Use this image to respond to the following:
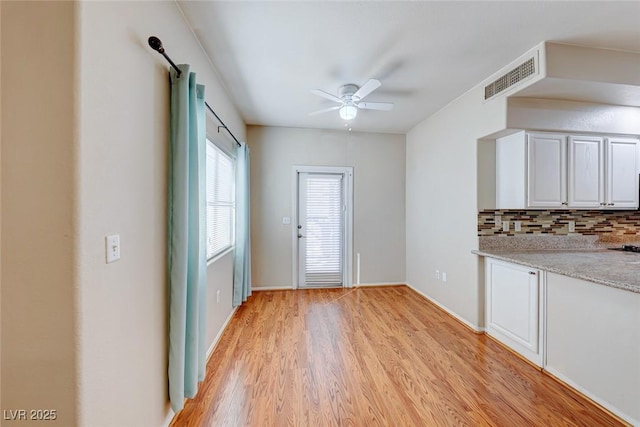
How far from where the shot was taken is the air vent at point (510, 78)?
7.35ft

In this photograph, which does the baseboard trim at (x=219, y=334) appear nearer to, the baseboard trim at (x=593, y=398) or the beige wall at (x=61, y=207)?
the beige wall at (x=61, y=207)

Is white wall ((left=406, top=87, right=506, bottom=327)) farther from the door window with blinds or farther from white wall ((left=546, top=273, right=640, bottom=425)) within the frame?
the door window with blinds

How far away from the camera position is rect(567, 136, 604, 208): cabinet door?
2785 millimetres

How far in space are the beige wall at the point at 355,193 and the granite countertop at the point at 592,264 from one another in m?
1.89

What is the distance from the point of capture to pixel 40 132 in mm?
947

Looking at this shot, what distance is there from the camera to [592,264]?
2.22m

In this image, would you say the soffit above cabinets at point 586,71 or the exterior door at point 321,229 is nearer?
the soffit above cabinets at point 586,71

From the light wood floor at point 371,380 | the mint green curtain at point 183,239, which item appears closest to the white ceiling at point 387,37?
the mint green curtain at point 183,239

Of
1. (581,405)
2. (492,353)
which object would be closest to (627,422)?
(581,405)

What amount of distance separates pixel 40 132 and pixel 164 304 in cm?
105

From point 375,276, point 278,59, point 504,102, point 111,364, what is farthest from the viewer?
point 375,276

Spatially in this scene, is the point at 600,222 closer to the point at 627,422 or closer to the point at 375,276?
the point at 627,422

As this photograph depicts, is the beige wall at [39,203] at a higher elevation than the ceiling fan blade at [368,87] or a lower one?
lower

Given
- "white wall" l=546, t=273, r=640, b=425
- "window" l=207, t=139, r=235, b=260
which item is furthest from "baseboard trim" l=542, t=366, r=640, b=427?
"window" l=207, t=139, r=235, b=260
